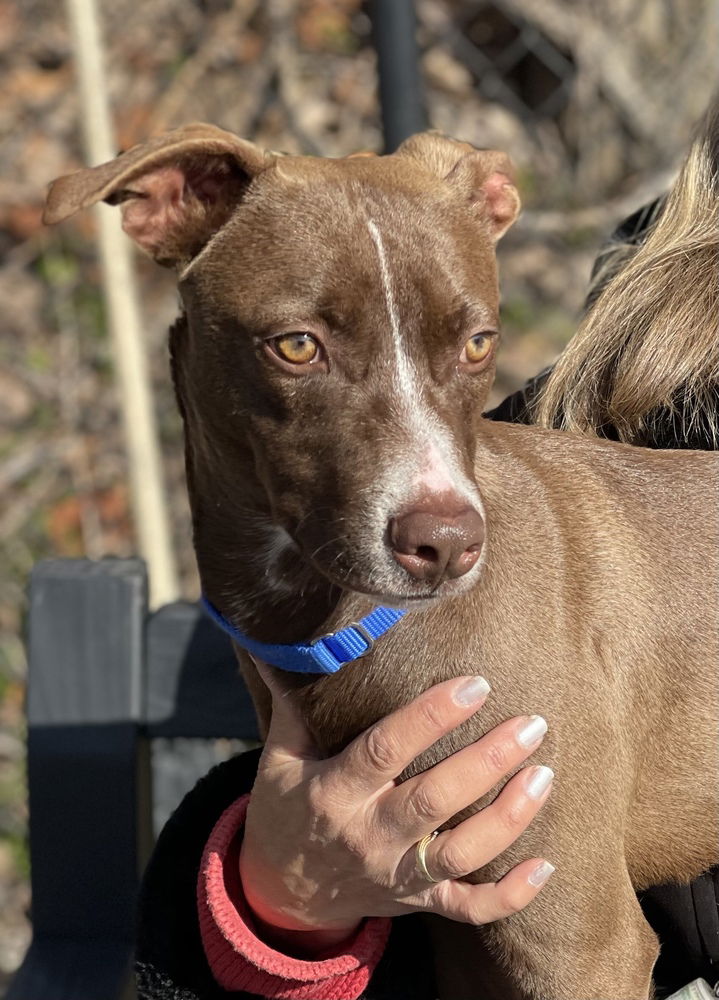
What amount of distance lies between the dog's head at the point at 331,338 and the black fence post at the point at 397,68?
1.29 m

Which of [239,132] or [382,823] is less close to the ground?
[239,132]

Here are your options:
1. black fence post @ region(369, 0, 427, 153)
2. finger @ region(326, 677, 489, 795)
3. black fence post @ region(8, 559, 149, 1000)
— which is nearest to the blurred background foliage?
black fence post @ region(369, 0, 427, 153)

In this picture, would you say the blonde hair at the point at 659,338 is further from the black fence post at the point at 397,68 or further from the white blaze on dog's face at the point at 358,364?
the black fence post at the point at 397,68

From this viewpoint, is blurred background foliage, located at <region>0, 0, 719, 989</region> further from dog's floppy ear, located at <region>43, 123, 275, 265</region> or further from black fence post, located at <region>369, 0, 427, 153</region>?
dog's floppy ear, located at <region>43, 123, 275, 265</region>

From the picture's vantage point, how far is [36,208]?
5668mm

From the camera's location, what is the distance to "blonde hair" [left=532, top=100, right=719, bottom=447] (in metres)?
2.53

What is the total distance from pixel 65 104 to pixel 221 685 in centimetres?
372

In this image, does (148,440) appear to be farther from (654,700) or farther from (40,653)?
(654,700)

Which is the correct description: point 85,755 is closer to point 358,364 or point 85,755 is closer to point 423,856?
point 423,856

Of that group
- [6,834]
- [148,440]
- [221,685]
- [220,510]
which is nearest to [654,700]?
[220,510]

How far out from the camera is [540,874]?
6.48 ft

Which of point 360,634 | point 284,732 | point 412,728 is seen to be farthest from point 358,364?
point 284,732

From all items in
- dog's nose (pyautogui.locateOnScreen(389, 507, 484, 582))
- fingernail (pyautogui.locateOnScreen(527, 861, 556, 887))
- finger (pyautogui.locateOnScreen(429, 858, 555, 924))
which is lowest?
finger (pyautogui.locateOnScreen(429, 858, 555, 924))

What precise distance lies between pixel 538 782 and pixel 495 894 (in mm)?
192
